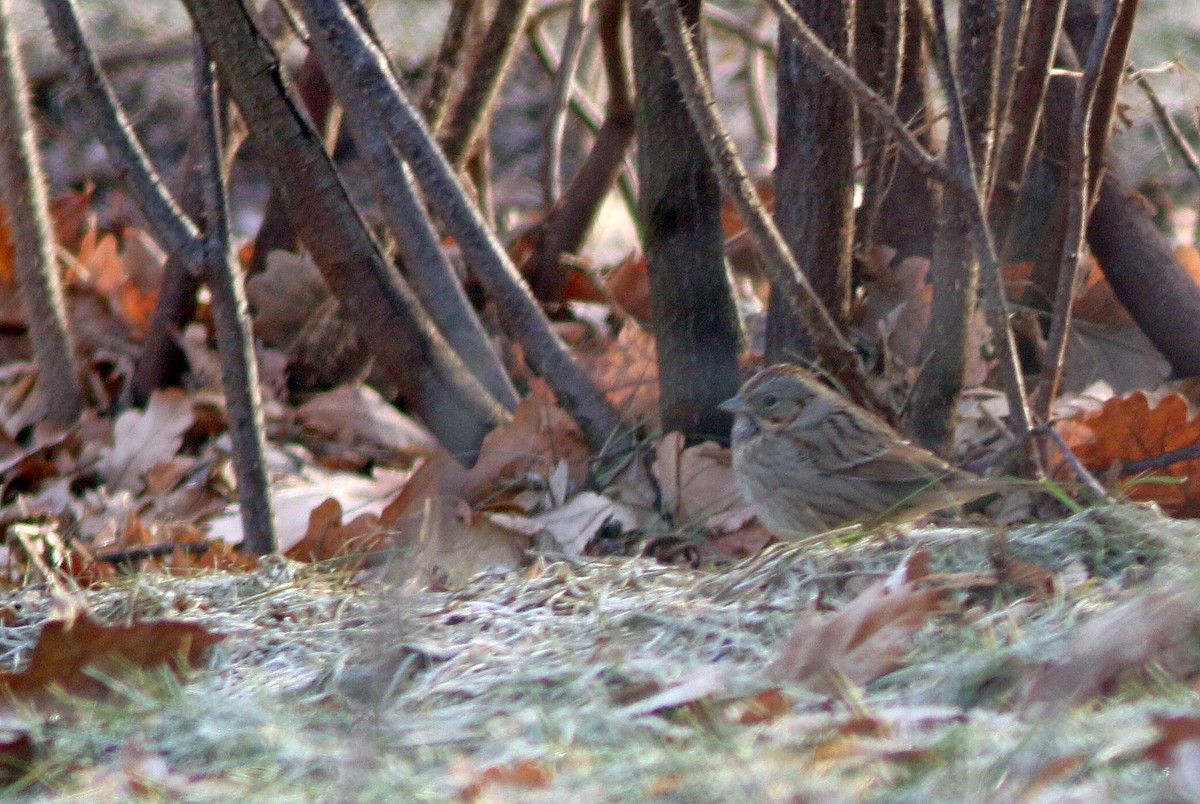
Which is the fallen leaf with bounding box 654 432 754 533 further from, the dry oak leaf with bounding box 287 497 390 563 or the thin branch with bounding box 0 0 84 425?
the thin branch with bounding box 0 0 84 425

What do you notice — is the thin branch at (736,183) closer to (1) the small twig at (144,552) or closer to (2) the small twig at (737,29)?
(1) the small twig at (144,552)

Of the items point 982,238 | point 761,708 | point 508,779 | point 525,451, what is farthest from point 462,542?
point 508,779

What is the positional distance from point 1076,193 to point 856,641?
1.35m

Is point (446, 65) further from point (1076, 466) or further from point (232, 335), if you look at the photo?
point (1076, 466)

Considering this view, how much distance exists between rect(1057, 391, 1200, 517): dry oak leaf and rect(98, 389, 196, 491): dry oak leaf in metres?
2.56

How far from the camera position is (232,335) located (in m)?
3.30

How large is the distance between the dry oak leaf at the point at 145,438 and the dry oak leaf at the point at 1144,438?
2561 mm

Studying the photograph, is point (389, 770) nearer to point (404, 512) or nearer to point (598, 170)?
point (404, 512)

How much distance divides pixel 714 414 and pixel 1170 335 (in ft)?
4.11

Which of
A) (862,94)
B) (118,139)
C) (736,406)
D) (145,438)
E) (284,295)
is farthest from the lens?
(284,295)

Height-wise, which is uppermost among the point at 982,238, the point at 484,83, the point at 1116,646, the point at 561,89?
the point at 484,83

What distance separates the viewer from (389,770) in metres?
1.79

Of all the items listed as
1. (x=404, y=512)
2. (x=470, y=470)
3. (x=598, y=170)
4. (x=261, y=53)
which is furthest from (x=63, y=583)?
(x=598, y=170)

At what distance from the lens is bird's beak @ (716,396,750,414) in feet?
12.0
